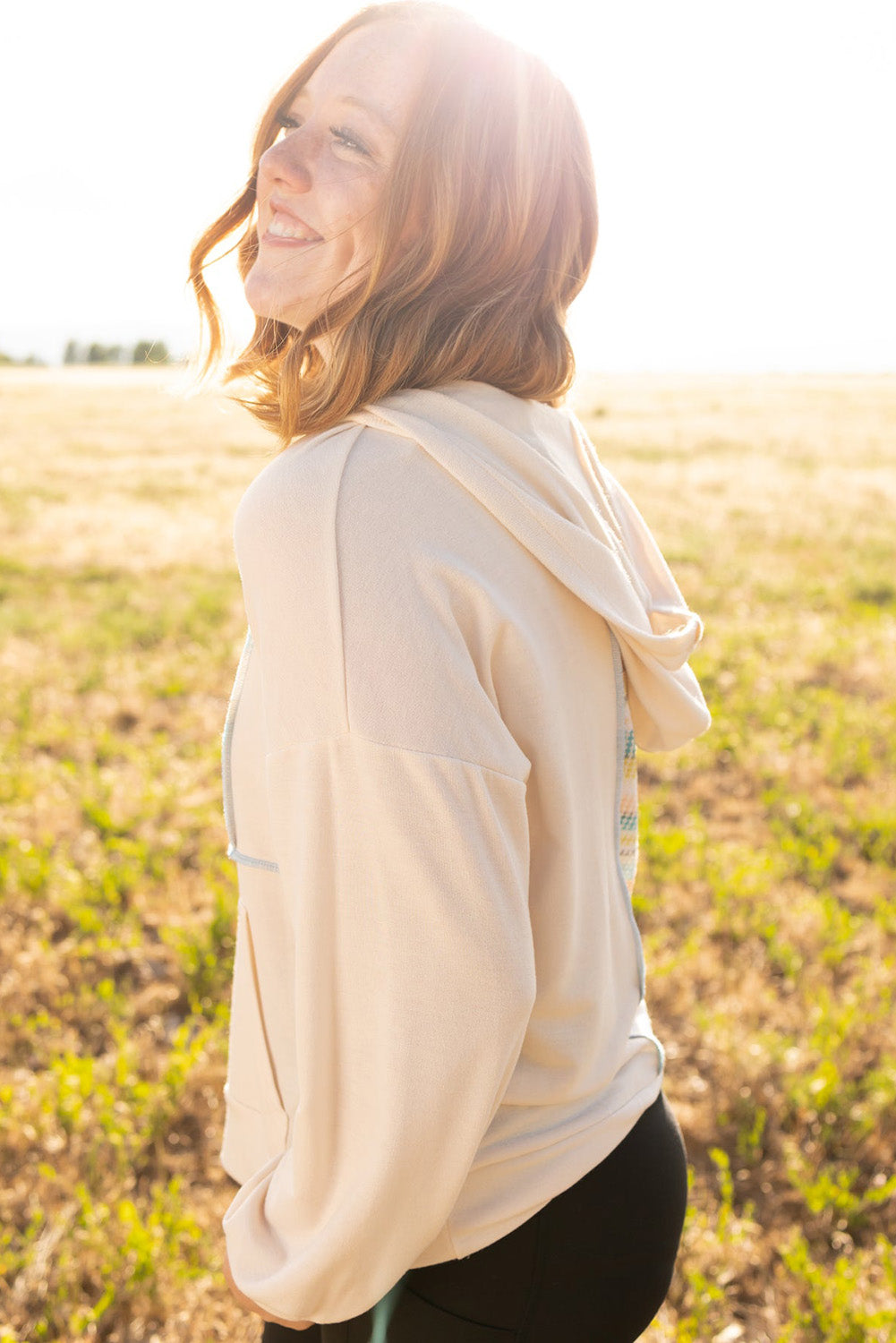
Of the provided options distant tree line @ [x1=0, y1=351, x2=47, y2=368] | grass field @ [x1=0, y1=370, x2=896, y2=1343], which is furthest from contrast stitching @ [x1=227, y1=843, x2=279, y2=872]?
distant tree line @ [x1=0, y1=351, x2=47, y2=368]

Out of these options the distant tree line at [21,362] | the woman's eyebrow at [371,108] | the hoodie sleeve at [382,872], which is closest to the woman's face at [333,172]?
the woman's eyebrow at [371,108]

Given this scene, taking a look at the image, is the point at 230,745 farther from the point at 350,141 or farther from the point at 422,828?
the point at 350,141

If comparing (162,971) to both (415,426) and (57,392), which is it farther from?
Answer: (57,392)

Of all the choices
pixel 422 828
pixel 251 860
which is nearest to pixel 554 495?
pixel 422 828

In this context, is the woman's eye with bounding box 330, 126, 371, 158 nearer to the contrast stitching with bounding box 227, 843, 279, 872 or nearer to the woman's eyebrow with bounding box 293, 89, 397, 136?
the woman's eyebrow with bounding box 293, 89, 397, 136

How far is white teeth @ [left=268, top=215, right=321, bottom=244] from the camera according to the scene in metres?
1.31

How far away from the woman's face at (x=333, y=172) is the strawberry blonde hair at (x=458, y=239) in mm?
22

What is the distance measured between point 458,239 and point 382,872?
0.72m

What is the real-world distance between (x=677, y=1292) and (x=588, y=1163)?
62.8 inches

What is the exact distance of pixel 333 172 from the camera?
1.27m

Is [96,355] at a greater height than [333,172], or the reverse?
[333,172]

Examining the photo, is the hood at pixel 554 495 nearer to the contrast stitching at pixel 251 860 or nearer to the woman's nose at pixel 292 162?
the woman's nose at pixel 292 162

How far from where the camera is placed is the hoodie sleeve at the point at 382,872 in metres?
1.02

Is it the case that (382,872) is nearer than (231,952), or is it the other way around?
(382,872)
